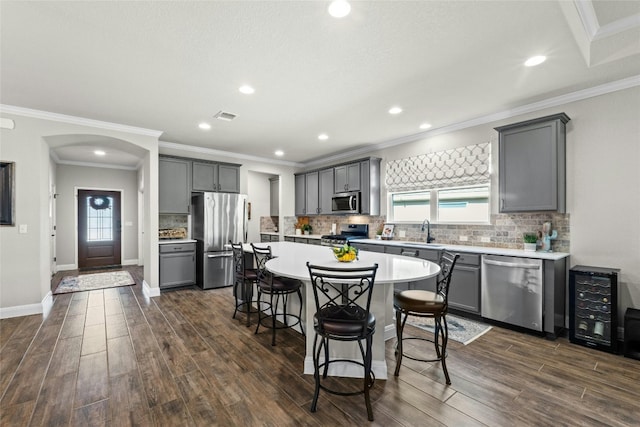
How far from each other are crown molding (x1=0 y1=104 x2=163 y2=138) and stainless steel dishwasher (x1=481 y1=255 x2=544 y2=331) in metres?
5.34

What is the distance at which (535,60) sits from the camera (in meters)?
2.67

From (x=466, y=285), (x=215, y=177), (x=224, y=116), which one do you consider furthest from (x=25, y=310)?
(x=466, y=285)

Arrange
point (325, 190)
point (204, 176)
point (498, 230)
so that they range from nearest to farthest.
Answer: point (498, 230) < point (204, 176) < point (325, 190)

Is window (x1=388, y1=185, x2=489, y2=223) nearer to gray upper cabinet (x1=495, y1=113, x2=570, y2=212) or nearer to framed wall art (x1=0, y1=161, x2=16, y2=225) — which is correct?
gray upper cabinet (x1=495, y1=113, x2=570, y2=212)

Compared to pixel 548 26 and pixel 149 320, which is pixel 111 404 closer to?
pixel 149 320

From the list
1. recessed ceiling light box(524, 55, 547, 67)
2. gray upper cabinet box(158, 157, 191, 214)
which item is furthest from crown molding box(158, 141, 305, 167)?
recessed ceiling light box(524, 55, 547, 67)

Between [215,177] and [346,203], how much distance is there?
271cm

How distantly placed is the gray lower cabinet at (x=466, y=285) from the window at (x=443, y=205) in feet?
2.85

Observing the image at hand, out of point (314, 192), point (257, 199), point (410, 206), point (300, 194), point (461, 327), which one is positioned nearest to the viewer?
point (461, 327)

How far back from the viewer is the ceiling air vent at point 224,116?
158 inches

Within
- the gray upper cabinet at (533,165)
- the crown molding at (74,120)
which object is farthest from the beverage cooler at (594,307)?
the crown molding at (74,120)

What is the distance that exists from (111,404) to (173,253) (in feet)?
11.4

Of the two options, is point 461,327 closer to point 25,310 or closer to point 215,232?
point 215,232

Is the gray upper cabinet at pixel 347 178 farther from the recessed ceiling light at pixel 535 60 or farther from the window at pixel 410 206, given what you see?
the recessed ceiling light at pixel 535 60
